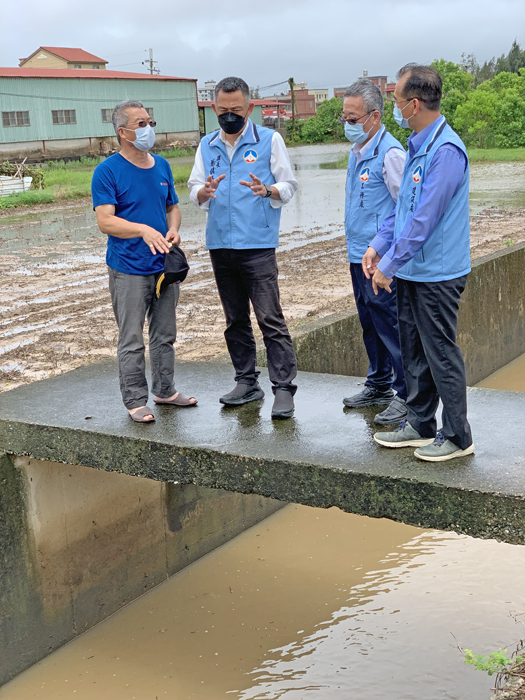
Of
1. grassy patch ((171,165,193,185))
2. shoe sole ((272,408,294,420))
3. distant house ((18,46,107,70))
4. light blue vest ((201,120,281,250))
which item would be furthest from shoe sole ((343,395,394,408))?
distant house ((18,46,107,70))

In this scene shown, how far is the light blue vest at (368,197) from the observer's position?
4.26 m

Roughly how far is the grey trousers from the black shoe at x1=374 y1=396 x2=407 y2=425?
4.01 feet

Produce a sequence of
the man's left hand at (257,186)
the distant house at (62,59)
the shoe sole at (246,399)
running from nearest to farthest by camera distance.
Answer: the man's left hand at (257,186) < the shoe sole at (246,399) < the distant house at (62,59)

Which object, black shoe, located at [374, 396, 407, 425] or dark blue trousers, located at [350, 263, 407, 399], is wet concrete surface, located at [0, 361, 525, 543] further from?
dark blue trousers, located at [350, 263, 407, 399]

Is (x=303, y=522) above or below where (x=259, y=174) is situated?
below

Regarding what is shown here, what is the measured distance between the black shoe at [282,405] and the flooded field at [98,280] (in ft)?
11.9

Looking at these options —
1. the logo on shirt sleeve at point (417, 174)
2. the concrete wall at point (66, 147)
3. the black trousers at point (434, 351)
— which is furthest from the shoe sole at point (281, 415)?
the concrete wall at point (66, 147)

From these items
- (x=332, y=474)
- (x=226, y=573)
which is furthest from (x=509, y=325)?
(x=332, y=474)

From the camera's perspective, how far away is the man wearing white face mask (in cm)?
419

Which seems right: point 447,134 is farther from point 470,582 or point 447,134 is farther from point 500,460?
point 470,582

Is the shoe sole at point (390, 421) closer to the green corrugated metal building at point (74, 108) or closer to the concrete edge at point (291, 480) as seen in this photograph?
the concrete edge at point (291, 480)

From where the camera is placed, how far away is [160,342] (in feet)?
15.2

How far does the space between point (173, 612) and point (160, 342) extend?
6.08 ft

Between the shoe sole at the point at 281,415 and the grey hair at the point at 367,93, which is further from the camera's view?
the shoe sole at the point at 281,415
